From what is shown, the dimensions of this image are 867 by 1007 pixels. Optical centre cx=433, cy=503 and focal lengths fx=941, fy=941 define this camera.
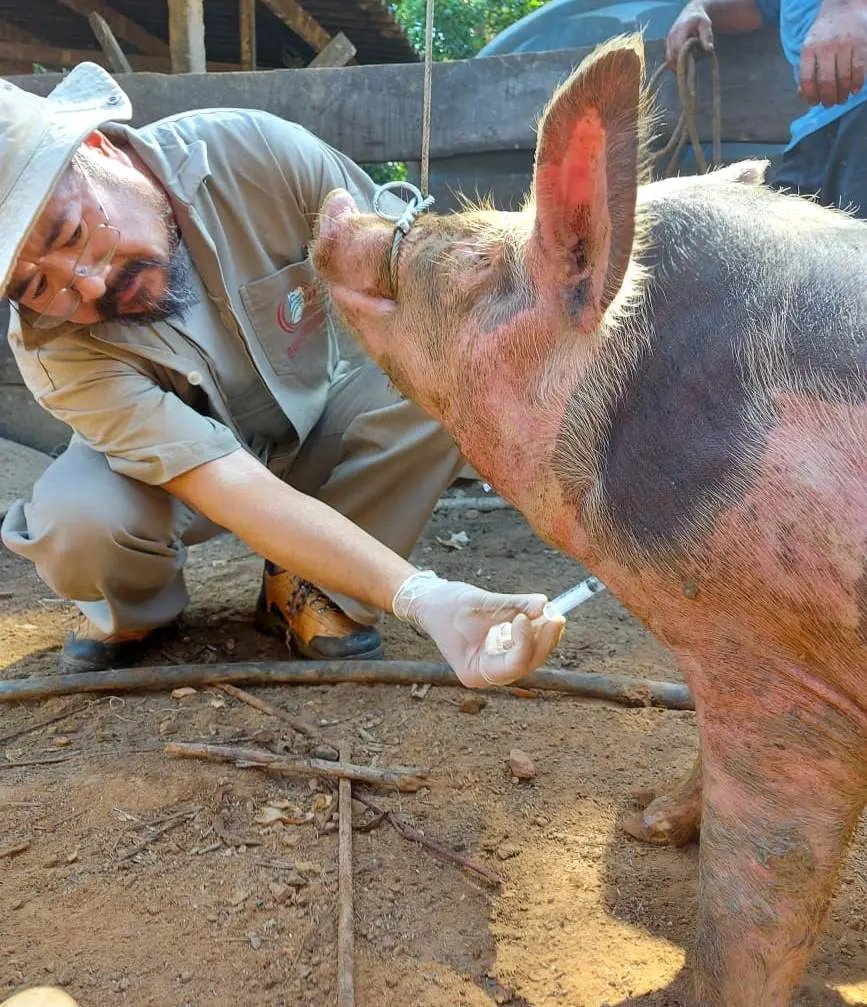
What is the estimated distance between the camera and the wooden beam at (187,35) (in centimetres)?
502

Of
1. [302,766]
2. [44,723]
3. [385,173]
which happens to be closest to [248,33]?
[385,173]

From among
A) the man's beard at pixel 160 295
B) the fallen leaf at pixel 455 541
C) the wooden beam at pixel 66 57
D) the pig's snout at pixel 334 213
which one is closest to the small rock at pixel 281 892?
the pig's snout at pixel 334 213

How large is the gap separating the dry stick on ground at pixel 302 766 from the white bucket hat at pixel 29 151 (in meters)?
1.07

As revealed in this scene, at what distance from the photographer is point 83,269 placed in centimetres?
212

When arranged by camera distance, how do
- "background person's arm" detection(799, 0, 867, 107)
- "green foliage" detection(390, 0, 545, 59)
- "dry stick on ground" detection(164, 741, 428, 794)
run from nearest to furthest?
1. "dry stick on ground" detection(164, 741, 428, 794)
2. "background person's arm" detection(799, 0, 867, 107)
3. "green foliage" detection(390, 0, 545, 59)

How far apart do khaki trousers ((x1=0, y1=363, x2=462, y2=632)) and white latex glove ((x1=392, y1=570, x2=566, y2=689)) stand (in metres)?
0.84

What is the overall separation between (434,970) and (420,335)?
108 centimetres

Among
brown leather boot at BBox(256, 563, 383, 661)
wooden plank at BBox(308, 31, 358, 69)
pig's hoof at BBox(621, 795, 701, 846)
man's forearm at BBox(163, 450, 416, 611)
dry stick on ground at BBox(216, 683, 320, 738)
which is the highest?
wooden plank at BBox(308, 31, 358, 69)

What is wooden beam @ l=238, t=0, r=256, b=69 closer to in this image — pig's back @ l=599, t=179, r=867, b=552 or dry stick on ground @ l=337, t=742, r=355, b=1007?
dry stick on ground @ l=337, t=742, r=355, b=1007

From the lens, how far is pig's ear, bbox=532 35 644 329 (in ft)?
4.09

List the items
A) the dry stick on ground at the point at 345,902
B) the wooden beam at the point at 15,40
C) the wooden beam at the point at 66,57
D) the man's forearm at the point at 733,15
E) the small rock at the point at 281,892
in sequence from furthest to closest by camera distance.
A: the wooden beam at the point at 15,40
the wooden beam at the point at 66,57
the man's forearm at the point at 733,15
the small rock at the point at 281,892
the dry stick on ground at the point at 345,902

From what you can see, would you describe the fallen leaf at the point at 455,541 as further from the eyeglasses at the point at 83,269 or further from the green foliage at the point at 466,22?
the green foliage at the point at 466,22

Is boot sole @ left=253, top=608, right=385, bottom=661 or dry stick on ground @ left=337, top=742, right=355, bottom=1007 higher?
dry stick on ground @ left=337, top=742, right=355, bottom=1007

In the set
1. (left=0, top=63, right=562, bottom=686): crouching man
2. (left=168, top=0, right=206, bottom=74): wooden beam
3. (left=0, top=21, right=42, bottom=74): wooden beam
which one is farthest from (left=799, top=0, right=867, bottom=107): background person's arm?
(left=0, top=21, right=42, bottom=74): wooden beam
